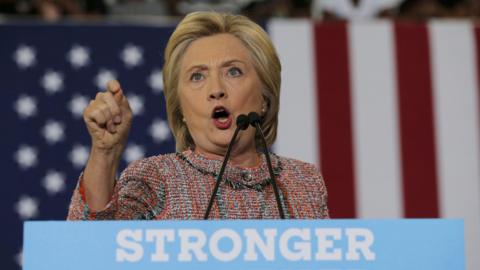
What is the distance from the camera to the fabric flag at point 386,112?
313 centimetres

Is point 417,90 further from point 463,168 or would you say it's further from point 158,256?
point 158,256

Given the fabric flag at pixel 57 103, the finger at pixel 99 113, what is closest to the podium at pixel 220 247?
the finger at pixel 99 113

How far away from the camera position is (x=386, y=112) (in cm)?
317

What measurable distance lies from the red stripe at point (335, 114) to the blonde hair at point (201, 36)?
1525mm

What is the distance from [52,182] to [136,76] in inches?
18.2

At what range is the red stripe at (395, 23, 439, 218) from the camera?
Result: 3133 millimetres

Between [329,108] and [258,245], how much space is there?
6.87 ft

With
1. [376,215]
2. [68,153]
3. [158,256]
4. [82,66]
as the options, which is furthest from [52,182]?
[158,256]

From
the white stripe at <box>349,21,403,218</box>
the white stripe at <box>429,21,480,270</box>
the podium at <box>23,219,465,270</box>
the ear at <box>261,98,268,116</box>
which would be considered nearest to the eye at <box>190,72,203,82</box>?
the ear at <box>261,98,268,116</box>

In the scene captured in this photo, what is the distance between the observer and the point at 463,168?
315 centimetres

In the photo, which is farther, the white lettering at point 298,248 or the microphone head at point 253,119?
the microphone head at point 253,119

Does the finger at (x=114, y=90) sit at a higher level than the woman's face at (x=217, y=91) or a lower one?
lower

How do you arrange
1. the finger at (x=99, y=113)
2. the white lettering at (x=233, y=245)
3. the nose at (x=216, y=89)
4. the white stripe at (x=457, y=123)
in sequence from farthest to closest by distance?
the white stripe at (x=457, y=123) < the nose at (x=216, y=89) < the finger at (x=99, y=113) < the white lettering at (x=233, y=245)

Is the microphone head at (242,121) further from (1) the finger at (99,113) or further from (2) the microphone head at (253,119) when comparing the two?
(1) the finger at (99,113)
